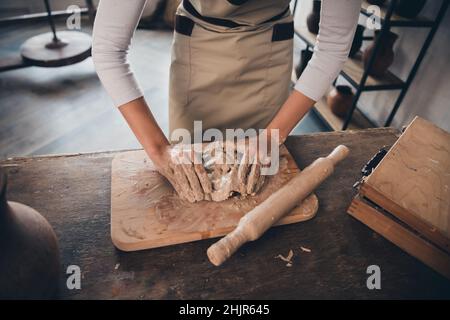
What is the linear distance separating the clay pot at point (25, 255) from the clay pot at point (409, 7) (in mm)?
2093

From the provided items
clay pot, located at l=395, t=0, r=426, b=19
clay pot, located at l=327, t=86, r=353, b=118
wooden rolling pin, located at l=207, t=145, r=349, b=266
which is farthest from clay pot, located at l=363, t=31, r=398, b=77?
wooden rolling pin, located at l=207, t=145, r=349, b=266

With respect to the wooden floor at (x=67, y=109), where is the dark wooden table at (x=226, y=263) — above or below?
above

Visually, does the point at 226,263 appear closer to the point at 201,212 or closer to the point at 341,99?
the point at 201,212

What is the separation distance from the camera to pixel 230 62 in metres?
1.10

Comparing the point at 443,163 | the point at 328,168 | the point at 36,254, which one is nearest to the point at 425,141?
the point at 443,163

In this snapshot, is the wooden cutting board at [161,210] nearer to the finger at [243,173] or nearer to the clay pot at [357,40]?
the finger at [243,173]

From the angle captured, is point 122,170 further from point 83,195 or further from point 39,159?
point 39,159

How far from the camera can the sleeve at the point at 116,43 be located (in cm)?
78

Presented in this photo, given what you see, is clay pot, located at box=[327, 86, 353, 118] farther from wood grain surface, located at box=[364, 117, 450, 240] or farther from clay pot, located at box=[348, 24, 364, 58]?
wood grain surface, located at box=[364, 117, 450, 240]

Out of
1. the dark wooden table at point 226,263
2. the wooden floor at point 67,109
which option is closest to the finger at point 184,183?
the dark wooden table at point 226,263

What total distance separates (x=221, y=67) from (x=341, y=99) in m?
1.62

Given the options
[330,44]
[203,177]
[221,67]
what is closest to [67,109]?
[221,67]

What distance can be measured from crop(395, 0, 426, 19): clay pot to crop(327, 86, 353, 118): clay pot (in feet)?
2.30

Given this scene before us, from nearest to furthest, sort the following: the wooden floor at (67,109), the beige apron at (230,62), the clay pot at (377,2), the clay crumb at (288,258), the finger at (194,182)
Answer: the clay crumb at (288,258), the finger at (194,182), the beige apron at (230,62), the clay pot at (377,2), the wooden floor at (67,109)
